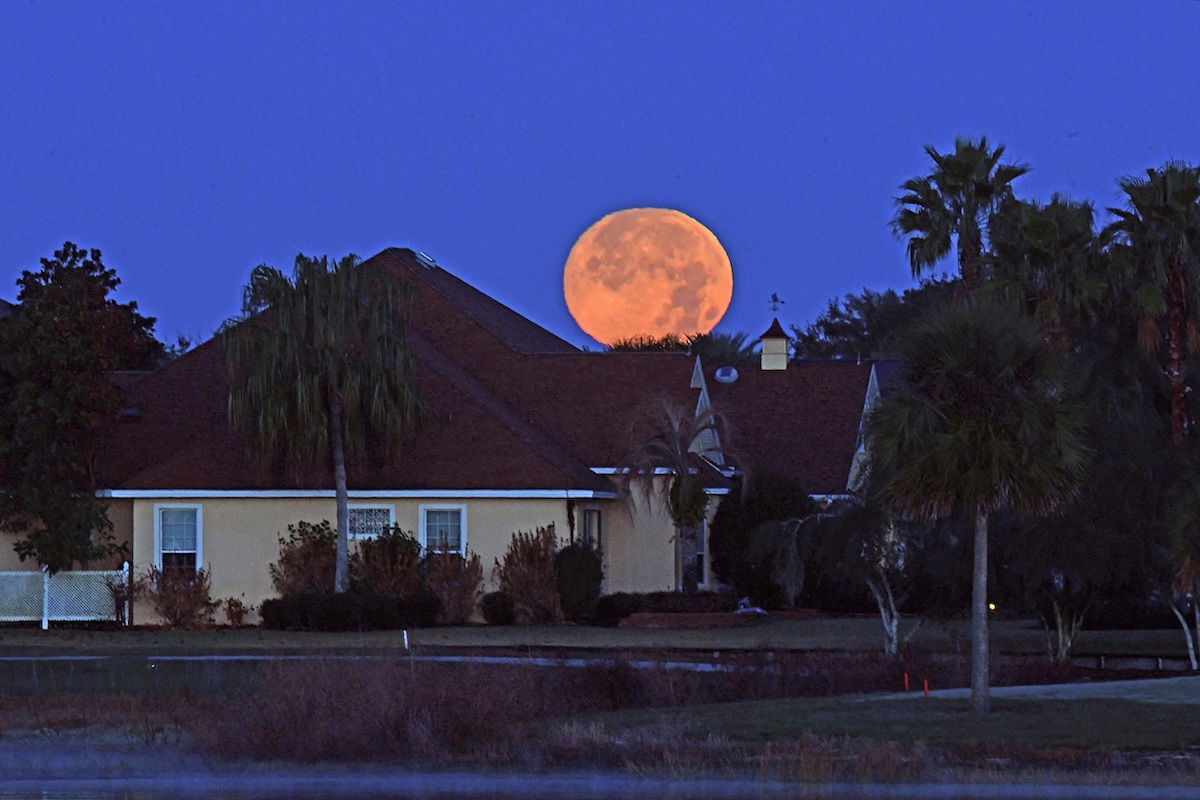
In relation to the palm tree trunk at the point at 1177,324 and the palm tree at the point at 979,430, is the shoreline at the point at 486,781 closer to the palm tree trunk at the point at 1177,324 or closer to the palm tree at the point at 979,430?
the palm tree at the point at 979,430

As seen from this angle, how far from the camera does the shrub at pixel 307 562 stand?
37344 mm

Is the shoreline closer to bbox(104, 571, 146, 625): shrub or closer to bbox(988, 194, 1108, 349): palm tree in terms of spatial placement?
bbox(988, 194, 1108, 349): palm tree

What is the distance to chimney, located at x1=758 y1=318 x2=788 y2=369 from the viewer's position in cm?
5197

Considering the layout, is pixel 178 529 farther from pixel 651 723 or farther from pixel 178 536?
pixel 651 723

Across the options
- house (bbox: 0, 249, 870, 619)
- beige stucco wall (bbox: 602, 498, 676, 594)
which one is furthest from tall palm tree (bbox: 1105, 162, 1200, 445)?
beige stucco wall (bbox: 602, 498, 676, 594)

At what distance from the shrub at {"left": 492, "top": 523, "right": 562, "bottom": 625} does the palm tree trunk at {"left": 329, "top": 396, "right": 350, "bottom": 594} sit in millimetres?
3128

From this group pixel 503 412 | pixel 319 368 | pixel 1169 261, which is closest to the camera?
pixel 1169 261

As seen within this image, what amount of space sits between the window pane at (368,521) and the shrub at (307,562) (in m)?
0.76

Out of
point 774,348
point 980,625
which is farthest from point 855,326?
point 980,625

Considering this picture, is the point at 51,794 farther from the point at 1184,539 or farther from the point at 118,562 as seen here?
the point at 118,562

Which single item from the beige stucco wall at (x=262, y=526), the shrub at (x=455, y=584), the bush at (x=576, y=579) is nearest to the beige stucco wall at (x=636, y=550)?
the beige stucco wall at (x=262, y=526)

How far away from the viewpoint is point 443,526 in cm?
3856

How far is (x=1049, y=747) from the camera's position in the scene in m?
17.9

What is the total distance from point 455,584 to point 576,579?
2392 mm
